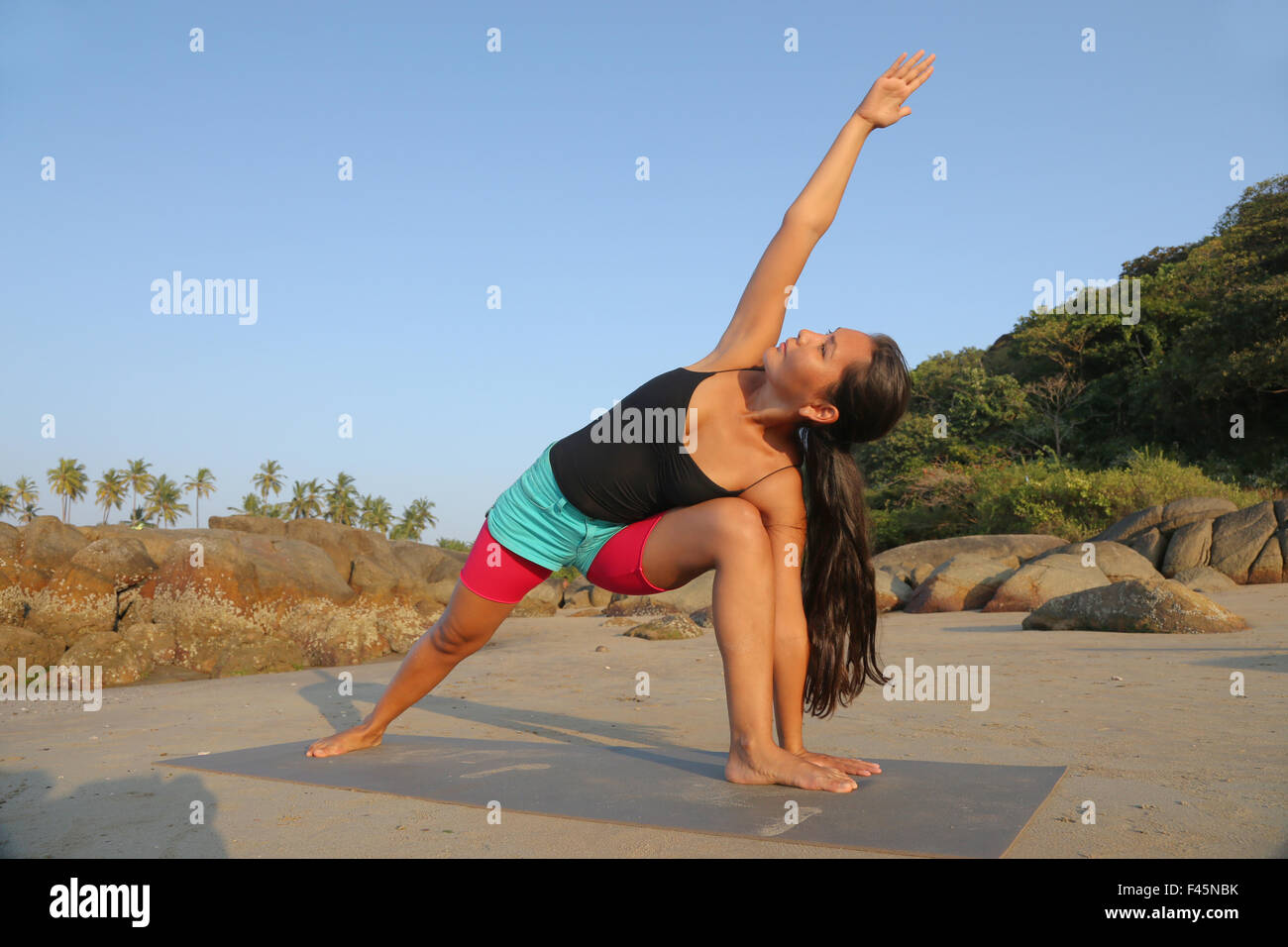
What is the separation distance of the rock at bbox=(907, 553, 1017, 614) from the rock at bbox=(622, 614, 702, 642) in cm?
399

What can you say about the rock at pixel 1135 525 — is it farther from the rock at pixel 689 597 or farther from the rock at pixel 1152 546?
the rock at pixel 689 597

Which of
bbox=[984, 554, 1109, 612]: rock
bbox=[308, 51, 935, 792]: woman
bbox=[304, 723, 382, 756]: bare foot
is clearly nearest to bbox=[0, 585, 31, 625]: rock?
bbox=[304, 723, 382, 756]: bare foot

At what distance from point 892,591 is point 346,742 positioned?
36.8 ft

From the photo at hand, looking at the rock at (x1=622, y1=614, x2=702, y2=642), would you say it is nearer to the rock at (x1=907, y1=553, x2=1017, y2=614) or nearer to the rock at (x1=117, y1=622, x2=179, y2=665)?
the rock at (x1=907, y1=553, x2=1017, y2=614)

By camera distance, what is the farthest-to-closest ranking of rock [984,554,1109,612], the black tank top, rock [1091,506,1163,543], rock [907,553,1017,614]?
rock [1091,506,1163,543], rock [907,553,1017,614], rock [984,554,1109,612], the black tank top

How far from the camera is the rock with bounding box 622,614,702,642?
8812mm

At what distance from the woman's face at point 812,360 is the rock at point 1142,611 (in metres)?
5.36

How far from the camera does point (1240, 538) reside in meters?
12.6

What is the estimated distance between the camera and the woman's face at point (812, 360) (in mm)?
2857

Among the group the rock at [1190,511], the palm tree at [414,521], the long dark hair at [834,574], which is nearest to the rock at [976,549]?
the rock at [1190,511]

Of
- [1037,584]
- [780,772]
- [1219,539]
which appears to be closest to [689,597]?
[1037,584]
